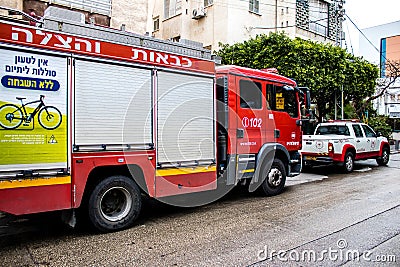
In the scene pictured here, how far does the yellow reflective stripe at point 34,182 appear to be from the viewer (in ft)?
15.6

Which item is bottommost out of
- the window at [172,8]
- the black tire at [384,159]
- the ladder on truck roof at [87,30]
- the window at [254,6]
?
the black tire at [384,159]

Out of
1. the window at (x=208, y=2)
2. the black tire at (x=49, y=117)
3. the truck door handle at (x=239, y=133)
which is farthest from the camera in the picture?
the window at (x=208, y=2)

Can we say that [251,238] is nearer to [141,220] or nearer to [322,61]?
[141,220]

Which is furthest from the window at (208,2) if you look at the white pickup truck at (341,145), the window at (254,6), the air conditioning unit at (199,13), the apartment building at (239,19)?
the white pickup truck at (341,145)

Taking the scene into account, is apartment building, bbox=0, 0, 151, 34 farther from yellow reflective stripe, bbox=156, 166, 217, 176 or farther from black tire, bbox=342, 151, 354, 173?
black tire, bbox=342, 151, 354, 173

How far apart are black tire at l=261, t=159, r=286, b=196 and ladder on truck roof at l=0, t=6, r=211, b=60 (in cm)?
369

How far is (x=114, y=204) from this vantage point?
6.07 metres

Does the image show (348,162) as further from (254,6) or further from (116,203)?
(254,6)

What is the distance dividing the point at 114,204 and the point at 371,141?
12.1 m

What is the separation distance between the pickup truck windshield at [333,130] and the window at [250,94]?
269 inches

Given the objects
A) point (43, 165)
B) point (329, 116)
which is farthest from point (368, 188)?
point (329, 116)

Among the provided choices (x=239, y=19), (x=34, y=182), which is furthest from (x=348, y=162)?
(x=34, y=182)

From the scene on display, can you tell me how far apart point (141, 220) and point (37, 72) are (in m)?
3.20

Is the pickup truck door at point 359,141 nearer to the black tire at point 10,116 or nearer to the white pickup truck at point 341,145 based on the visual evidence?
the white pickup truck at point 341,145
